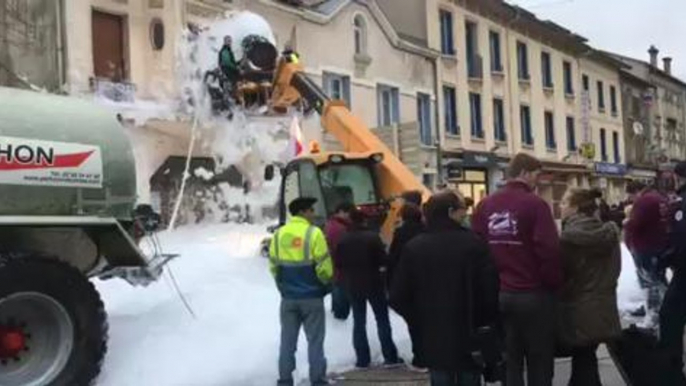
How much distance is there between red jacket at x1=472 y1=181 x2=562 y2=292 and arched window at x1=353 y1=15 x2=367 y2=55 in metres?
22.6

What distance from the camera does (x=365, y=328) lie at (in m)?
9.96

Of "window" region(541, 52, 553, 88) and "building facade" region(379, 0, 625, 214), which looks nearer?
"building facade" region(379, 0, 625, 214)

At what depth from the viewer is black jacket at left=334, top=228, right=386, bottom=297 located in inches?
393

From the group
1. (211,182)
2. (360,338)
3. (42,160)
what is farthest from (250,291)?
(211,182)

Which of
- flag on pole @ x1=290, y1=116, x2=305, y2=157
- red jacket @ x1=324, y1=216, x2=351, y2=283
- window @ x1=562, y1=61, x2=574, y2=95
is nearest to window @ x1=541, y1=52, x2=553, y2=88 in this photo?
window @ x1=562, y1=61, x2=574, y2=95

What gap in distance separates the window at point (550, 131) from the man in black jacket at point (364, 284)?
32.9m

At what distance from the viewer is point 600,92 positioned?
48.8 meters

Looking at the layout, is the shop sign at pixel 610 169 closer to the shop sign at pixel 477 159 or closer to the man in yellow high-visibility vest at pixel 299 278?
the shop sign at pixel 477 159

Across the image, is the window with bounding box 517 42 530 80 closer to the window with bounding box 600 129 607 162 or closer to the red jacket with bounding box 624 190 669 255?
the window with bounding box 600 129 607 162

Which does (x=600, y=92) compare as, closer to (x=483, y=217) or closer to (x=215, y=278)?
(x=215, y=278)

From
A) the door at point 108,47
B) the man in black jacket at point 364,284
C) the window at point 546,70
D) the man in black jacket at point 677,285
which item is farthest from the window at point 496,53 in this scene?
the man in black jacket at point 677,285

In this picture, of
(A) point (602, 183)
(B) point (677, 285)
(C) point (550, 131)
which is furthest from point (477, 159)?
(B) point (677, 285)

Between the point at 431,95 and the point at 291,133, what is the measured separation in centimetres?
1314

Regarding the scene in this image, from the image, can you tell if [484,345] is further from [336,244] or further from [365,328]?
[336,244]
